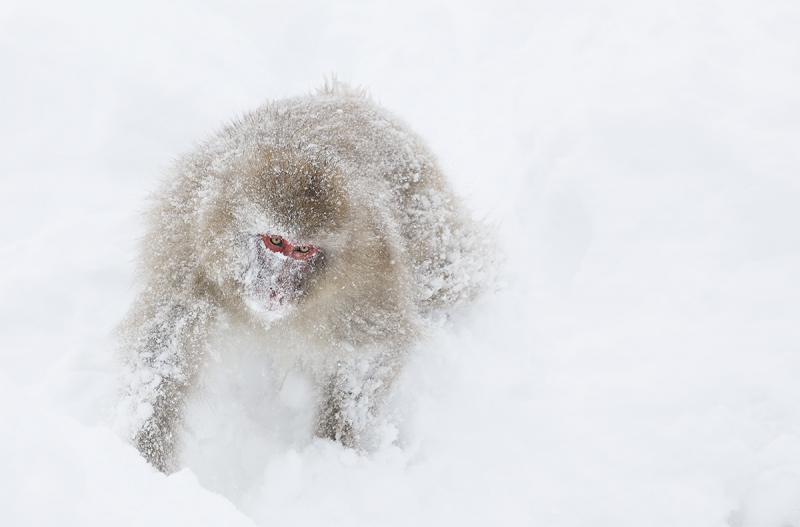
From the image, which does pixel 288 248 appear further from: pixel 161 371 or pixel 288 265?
pixel 161 371

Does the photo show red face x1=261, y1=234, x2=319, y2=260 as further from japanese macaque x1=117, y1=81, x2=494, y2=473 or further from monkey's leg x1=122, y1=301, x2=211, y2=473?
monkey's leg x1=122, y1=301, x2=211, y2=473

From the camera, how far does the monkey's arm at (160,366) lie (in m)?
2.21

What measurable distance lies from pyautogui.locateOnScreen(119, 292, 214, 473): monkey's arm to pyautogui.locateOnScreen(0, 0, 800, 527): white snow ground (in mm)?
380

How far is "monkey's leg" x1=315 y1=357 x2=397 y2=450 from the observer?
2648mm

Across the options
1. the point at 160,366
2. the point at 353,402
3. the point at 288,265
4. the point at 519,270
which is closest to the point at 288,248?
the point at 288,265

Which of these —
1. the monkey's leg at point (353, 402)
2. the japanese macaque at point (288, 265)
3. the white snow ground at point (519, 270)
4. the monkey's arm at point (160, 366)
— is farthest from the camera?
the monkey's leg at point (353, 402)

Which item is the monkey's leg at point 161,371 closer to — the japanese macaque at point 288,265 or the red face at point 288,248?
the japanese macaque at point 288,265

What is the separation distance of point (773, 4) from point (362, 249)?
3709 millimetres

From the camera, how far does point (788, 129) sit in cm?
327

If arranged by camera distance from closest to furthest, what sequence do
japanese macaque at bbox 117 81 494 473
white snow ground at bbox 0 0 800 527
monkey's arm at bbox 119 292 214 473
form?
1. japanese macaque at bbox 117 81 494 473
2. monkey's arm at bbox 119 292 214 473
3. white snow ground at bbox 0 0 800 527

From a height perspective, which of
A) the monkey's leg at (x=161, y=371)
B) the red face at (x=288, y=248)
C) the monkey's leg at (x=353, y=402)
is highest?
the red face at (x=288, y=248)

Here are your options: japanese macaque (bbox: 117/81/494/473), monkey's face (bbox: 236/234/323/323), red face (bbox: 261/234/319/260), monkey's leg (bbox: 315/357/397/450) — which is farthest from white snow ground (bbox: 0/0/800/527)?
red face (bbox: 261/234/319/260)

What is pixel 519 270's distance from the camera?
349 centimetres

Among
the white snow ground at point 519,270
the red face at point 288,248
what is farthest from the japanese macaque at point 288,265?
the white snow ground at point 519,270
